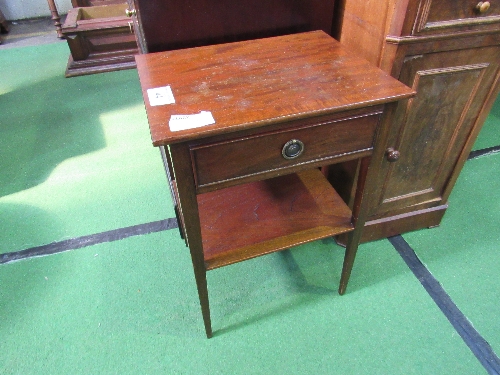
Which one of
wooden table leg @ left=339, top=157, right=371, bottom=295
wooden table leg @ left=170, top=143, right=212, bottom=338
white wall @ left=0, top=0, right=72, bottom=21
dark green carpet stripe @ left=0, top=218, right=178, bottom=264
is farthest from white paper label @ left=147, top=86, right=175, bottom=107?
white wall @ left=0, top=0, right=72, bottom=21

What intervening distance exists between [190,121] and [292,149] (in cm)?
24

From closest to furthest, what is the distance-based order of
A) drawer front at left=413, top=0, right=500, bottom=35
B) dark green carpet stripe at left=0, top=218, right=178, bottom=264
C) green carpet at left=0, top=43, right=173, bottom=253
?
drawer front at left=413, top=0, right=500, bottom=35 → dark green carpet stripe at left=0, top=218, right=178, bottom=264 → green carpet at left=0, top=43, right=173, bottom=253

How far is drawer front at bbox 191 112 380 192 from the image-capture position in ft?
2.63

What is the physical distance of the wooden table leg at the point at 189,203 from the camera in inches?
30.4

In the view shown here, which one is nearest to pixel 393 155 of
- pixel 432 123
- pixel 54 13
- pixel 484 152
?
pixel 432 123

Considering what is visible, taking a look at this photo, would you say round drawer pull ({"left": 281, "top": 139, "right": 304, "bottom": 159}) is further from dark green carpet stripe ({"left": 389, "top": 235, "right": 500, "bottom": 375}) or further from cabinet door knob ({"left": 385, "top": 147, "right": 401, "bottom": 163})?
dark green carpet stripe ({"left": 389, "top": 235, "right": 500, "bottom": 375})

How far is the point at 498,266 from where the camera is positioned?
1.40 metres

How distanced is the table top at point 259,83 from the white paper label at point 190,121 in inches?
0.4

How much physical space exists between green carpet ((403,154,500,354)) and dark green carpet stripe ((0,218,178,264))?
3.46 feet

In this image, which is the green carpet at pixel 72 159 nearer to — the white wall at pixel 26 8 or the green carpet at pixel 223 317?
the green carpet at pixel 223 317

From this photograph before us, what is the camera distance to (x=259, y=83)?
912 millimetres

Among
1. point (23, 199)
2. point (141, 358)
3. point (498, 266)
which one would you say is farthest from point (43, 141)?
point (498, 266)

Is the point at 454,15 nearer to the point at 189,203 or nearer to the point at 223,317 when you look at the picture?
the point at 189,203

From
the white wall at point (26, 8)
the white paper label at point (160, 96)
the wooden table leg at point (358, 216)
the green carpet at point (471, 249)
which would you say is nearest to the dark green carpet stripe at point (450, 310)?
the green carpet at point (471, 249)
